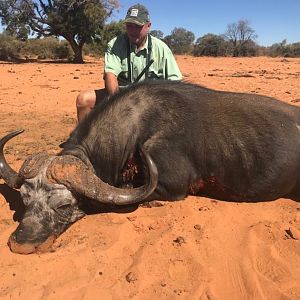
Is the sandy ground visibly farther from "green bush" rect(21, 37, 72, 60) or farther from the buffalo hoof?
"green bush" rect(21, 37, 72, 60)

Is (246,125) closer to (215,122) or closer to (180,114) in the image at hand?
(215,122)

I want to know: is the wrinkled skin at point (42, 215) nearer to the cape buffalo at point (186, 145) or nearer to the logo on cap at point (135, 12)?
the cape buffalo at point (186, 145)

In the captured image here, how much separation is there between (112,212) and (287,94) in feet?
26.3

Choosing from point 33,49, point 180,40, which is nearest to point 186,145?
point 33,49

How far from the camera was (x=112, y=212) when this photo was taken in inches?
196

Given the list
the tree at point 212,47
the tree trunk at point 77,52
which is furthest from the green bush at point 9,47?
the tree at point 212,47

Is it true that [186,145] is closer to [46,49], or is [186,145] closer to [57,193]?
[57,193]

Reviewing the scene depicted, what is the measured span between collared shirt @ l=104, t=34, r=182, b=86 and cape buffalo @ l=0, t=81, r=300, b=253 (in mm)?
1267

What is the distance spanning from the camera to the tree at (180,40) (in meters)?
52.0

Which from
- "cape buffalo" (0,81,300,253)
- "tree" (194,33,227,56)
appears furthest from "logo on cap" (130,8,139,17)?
"tree" (194,33,227,56)

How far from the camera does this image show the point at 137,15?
598 centimetres

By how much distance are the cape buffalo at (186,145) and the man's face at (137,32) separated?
1.14 metres

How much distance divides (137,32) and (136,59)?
48 centimetres

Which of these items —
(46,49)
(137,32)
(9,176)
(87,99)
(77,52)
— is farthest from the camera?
(46,49)
